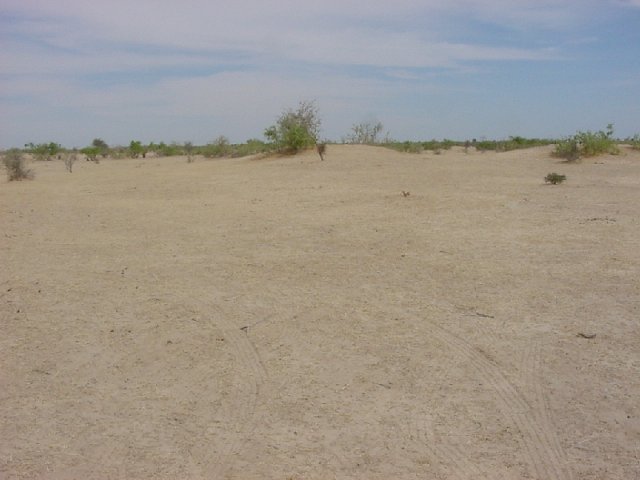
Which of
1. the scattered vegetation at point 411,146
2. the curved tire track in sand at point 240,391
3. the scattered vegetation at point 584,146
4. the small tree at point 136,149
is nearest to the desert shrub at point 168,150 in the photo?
the small tree at point 136,149

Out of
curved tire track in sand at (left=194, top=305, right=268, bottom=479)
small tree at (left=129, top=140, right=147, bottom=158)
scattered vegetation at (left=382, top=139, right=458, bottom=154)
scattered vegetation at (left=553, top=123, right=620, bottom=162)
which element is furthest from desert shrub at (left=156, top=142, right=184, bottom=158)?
curved tire track in sand at (left=194, top=305, right=268, bottom=479)

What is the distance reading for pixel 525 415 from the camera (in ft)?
15.4

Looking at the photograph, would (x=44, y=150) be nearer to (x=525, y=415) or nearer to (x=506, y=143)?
(x=506, y=143)

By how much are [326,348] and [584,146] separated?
21.2 meters

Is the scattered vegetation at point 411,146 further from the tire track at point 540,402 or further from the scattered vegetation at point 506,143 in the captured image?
the tire track at point 540,402

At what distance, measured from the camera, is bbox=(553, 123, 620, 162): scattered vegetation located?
23.6 m

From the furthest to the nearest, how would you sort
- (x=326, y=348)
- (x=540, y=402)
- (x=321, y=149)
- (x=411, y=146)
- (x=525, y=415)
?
(x=411, y=146) < (x=321, y=149) < (x=326, y=348) < (x=540, y=402) < (x=525, y=415)

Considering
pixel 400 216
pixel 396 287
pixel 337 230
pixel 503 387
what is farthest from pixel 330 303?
pixel 400 216

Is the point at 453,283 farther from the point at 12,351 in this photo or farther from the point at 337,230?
the point at 12,351

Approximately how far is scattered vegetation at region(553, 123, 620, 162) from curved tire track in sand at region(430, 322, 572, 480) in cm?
1974

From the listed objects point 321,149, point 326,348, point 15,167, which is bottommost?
point 326,348

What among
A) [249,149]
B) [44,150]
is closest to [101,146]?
[44,150]

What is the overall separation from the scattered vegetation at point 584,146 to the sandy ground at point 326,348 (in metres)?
13.1

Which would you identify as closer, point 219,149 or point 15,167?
point 15,167
